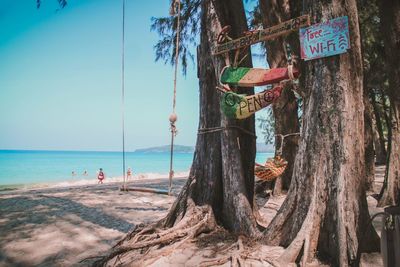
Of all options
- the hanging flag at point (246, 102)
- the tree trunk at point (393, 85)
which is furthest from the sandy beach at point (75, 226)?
the hanging flag at point (246, 102)

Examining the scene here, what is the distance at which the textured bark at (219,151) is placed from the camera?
3.34 meters

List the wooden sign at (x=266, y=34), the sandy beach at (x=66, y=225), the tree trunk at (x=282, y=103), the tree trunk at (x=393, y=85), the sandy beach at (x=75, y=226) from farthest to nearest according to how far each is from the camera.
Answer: the tree trunk at (x=282, y=103) → the tree trunk at (x=393, y=85) → the sandy beach at (x=66, y=225) → the sandy beach at (x=75, y=226) → the wooden sign at (x=266, y=34)

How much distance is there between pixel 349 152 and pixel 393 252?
108cm

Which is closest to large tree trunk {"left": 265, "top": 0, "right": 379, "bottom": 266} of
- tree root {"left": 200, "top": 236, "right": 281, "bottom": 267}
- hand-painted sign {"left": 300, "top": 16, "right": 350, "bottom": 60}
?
hand-painted sign {"left": 300, "top": 16, "right": 350, "bottom": 60}

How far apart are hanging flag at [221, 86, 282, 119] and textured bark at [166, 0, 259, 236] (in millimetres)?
323

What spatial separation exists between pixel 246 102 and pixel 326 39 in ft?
3.03

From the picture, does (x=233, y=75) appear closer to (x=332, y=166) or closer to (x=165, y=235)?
(x=332, y=166)

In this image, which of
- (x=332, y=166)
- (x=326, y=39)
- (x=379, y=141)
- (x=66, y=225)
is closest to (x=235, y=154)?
(x=332, y=166)

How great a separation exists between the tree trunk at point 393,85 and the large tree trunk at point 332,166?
298 centimetres

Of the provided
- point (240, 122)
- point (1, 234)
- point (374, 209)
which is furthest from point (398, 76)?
point (1, 234)

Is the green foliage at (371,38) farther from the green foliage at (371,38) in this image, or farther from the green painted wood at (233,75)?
the green painted wood at (233,75)

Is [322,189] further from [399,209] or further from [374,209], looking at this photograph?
[374,209]

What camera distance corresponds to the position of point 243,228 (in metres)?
3.13

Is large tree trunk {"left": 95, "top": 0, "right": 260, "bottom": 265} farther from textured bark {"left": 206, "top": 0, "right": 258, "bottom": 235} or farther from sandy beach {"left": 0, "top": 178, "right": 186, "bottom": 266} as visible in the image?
sandy beach {"left": 0, "top": 178, "right": 186, "bottom": 266}
